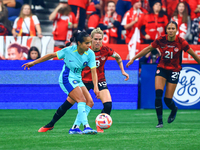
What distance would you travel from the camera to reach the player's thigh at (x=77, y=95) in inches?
254

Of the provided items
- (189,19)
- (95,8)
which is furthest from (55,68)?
(189,19)

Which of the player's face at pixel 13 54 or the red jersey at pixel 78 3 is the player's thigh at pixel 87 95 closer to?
the player's face at pixel 13 54

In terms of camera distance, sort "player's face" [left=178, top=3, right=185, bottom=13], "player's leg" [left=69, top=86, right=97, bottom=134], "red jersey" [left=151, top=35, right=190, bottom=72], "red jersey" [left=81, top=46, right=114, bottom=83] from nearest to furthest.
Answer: "player's leg" [left=69, top=86, right=97, bottom=134]
"red jersey" [left=81, top=46, right=114, bottom=83]
"red jersey" [left=151, top=35, right=190, bottom=72]
"player's face" [left=178, top=3, right=185, bottom=13]

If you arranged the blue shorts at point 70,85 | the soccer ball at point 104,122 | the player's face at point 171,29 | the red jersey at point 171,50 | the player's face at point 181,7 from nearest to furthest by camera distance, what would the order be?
the blue shorts at point 70,85
the soccer ball at point 104,122
the player's face at point 171,29
the red jersey at point 171,50
the player's face at point 181,7

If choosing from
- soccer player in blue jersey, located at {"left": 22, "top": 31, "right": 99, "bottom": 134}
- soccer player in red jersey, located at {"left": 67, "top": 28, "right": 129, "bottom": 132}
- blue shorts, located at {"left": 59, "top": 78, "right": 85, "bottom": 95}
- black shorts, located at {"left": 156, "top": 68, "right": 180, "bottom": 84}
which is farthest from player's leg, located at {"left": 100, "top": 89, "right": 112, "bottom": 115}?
black shorts, located at {"left": 156, "top": 68, "right": 180, "bottom": 84}

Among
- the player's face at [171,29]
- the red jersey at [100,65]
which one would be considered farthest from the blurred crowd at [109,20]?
the red jersey at [100,65]

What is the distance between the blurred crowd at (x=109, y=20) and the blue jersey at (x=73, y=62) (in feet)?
22.2

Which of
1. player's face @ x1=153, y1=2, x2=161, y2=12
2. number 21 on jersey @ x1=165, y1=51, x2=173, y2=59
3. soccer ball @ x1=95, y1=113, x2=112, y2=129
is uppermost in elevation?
player's face @ x1=153, y1=2, x2=161, y2=12

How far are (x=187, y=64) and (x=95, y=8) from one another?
384cm

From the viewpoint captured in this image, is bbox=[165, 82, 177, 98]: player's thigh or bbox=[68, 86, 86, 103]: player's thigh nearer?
bbox=[68, 86, 86, 103]: player's thigh

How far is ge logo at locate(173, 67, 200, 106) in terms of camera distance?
12289 mm

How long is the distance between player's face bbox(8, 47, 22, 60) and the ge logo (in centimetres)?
517

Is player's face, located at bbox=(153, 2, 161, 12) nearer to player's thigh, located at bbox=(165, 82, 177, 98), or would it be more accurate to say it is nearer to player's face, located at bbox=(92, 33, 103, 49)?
player's thigh, located at bbox=(165, 82, 177, 98)

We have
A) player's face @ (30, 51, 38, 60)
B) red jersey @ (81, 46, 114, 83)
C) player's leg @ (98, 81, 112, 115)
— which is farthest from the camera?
player's face @ (30, 51, 38, 60)
